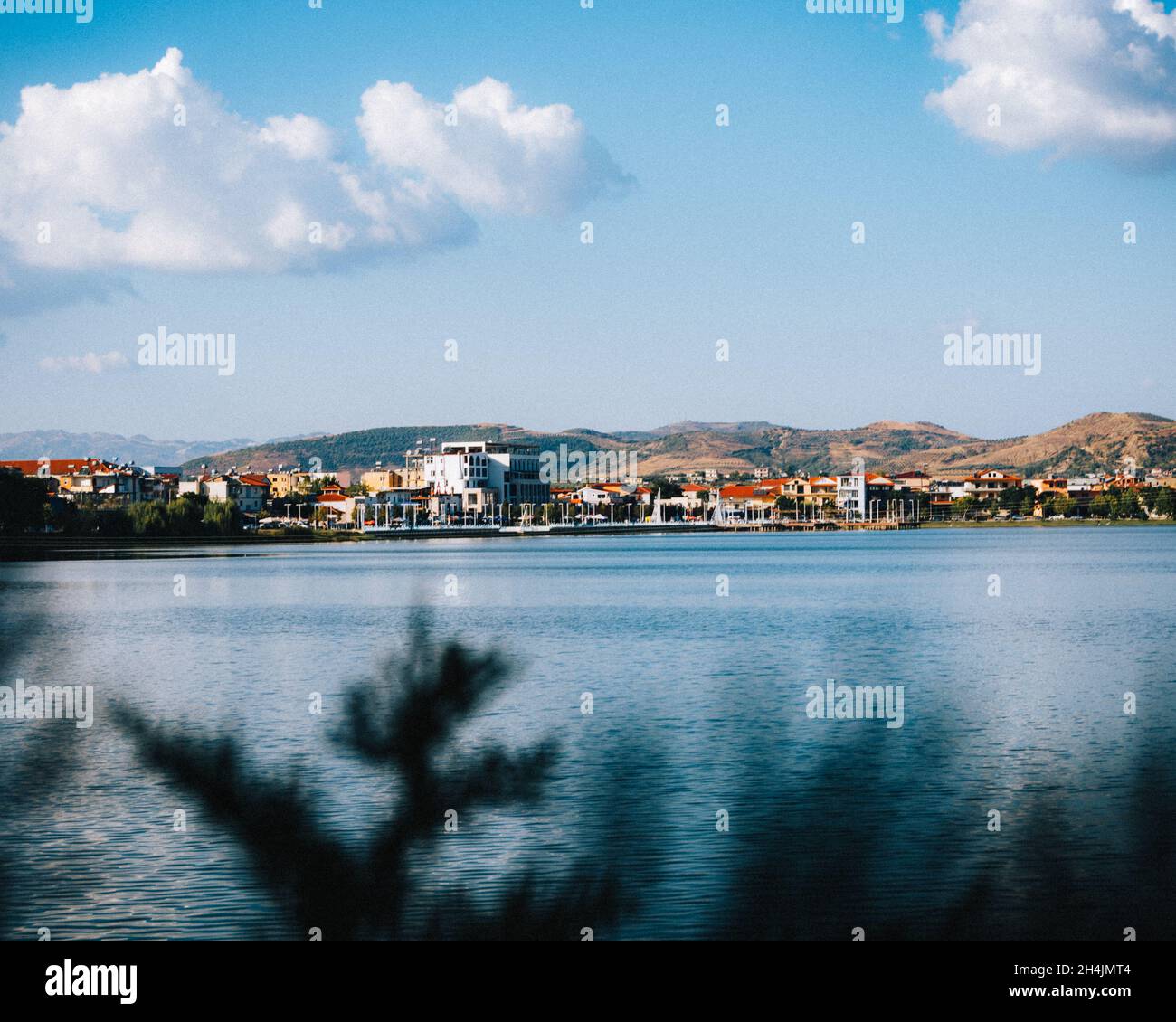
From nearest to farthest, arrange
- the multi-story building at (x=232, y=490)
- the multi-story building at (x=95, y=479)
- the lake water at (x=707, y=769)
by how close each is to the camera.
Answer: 1. the lake water at (x=707, y=769)
2. the multi-story building at (x=95, y=479)
3. the multi-story building at (x=232, y=490)

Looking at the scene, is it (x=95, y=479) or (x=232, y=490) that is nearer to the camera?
(x=95, y=479)

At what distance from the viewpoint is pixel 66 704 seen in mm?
27750

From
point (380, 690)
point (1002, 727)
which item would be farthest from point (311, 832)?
point (1002, 727)

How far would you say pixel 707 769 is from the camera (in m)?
21.4

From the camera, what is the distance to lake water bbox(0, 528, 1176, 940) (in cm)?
1458

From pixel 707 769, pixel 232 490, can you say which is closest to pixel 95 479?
pixel 232 490

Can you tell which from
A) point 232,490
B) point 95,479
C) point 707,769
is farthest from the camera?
point 232,490

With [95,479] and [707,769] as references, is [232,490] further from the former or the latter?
[707,769]

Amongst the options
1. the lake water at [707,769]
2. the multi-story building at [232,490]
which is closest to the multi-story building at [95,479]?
the multi-story building at [232,490]

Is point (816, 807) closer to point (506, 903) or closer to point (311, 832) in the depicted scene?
point (506, 903)

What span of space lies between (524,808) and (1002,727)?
1133 cm

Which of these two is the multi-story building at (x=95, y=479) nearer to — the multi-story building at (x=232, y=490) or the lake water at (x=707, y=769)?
the multi-story building at (x=232, y=490)

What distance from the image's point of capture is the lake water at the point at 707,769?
47.8 ft

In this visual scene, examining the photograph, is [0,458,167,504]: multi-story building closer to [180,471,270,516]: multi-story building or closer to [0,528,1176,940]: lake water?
[180,471,270,516]: multi-story building
